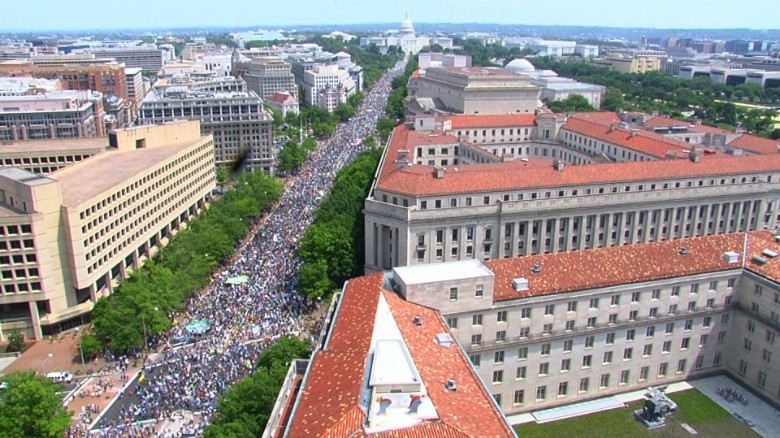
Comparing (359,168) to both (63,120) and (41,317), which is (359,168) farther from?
(63,120)

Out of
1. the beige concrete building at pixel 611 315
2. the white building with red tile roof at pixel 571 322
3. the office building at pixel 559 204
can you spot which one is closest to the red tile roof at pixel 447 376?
the white building with red tile roof at pixel 571 322

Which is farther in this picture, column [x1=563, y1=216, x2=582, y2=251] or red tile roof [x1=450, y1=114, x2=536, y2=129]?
red tile roof [x1=450, y1=114, x2=536, y2=129]

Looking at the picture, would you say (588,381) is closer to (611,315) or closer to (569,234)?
(611,315)

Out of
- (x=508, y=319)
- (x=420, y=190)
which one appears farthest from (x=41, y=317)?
(x=508, y=319)

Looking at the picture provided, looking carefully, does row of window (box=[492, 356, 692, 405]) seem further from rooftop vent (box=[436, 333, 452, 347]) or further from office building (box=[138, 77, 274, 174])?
office building (box=[138, 77, 274, 174])

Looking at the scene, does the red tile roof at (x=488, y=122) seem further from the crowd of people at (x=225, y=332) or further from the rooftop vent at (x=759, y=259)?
the rooftop vent at (x=759, y=259)

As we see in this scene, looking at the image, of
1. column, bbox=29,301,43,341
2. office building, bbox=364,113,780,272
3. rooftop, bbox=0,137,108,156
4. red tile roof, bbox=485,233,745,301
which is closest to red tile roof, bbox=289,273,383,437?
red tile roof, bbox=485,233,745,301

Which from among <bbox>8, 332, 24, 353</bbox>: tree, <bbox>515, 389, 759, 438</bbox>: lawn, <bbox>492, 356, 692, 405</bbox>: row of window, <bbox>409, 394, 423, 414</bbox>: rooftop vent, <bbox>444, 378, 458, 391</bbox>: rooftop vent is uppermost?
<bbox>409, 394, 423, 414</bbox>: rooftop vent
